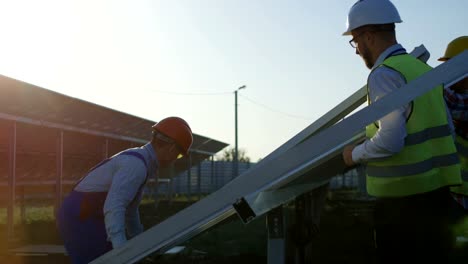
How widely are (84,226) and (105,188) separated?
27cm

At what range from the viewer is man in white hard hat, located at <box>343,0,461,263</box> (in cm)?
294

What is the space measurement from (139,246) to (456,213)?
1412 millimetres

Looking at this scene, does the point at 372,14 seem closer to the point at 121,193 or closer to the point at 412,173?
the point at 412,173

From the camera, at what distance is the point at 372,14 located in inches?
126

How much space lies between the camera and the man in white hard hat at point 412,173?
2938 mm

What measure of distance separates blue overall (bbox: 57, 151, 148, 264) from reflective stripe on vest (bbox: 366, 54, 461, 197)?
68.9 inches

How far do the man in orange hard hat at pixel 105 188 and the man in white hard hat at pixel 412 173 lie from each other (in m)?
1.61

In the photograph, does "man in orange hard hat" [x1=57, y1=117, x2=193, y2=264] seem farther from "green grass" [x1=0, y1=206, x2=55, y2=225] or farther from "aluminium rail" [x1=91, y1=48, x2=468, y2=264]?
"green grass" [x1=0, y1=206, x2=55, y2=225]

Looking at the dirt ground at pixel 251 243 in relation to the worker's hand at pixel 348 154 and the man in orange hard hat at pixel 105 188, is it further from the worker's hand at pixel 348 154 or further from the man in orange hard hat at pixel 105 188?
the worker's hand at pixel 348 154

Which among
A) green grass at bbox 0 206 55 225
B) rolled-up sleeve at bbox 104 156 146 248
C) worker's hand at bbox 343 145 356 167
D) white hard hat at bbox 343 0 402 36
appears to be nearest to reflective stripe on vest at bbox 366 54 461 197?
worker's hand at bbox 343 145 356 167

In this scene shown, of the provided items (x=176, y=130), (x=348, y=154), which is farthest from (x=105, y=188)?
(x=348, y=154)

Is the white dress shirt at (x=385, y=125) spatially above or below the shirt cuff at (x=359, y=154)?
above

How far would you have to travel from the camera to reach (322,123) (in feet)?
14.7

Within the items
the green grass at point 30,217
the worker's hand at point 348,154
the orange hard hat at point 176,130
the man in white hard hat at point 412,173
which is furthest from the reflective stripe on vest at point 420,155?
the green grass at point 30,217
